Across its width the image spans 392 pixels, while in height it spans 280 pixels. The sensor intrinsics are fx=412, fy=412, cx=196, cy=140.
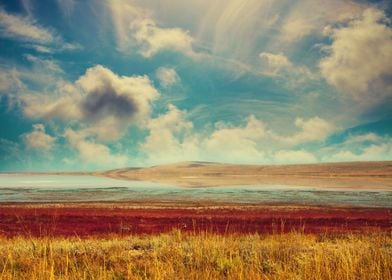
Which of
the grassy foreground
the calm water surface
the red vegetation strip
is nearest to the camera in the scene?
the grassy foreground

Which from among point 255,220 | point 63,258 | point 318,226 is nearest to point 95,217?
point 255,220

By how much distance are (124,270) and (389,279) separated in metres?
6.93

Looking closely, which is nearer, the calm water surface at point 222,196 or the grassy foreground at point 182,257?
the grassy foreground at point 182,257

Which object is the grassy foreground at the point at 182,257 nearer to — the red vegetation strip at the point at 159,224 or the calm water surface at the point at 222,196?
the red vegetation strip at the point at 159,224

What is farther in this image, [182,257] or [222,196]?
[222,196]

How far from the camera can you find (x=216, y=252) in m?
12.9

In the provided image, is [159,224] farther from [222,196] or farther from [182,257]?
[222,196]

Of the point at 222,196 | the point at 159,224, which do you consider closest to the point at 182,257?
the point at 159,224

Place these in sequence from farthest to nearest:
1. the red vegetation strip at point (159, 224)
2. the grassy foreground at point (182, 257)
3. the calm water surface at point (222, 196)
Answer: the calm water surface at point (222, 196) → the red vegetation strip at point (159, 224) → the grassy foreground at point (182, 257)

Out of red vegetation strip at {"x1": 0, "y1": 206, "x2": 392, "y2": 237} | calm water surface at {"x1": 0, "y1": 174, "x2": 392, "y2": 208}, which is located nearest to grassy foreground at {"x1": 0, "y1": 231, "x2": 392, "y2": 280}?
red vegetation strip at {"x1": 0, "y1": 206, "x2": 392, "y2": 237}

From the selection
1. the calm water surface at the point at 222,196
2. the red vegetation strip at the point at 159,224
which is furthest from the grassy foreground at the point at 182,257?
the calm water surface at the point at 222,196

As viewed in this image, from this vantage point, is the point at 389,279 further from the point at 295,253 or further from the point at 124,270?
the point at 124,270

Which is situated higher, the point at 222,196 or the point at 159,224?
the point at 222,196

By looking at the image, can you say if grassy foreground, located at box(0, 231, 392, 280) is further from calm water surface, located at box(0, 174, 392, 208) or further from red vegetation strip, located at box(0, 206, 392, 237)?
calm water surface, located at box(0, 174, 392, 208)
